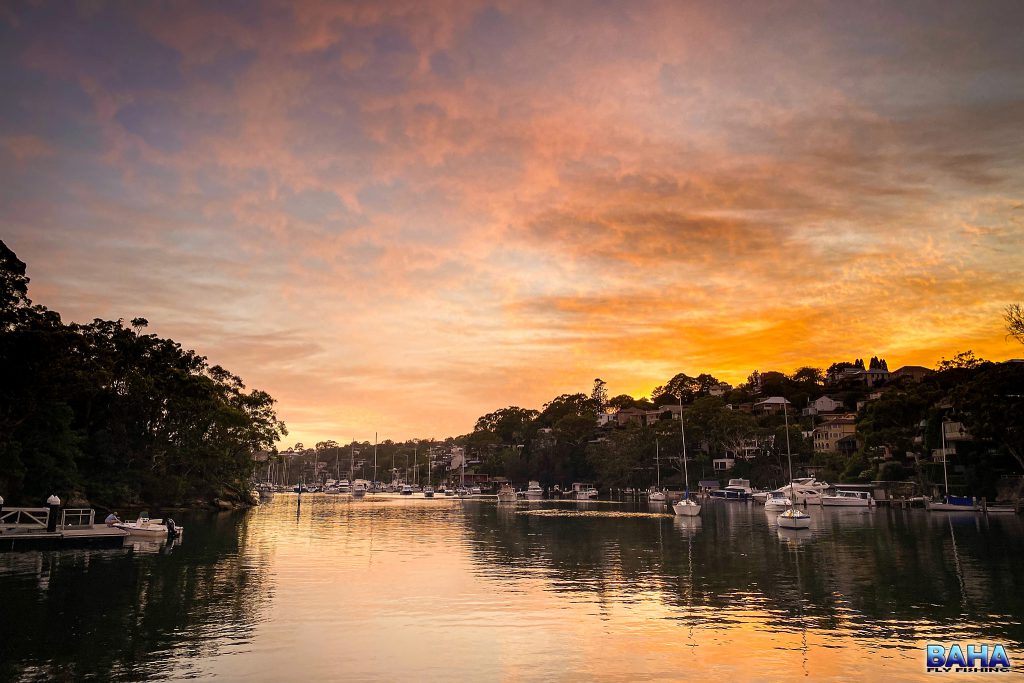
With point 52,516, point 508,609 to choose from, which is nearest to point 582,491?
point 52,516

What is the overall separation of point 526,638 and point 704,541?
3923cm

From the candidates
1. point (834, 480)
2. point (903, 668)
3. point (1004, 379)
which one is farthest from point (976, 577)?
point (834, 480)

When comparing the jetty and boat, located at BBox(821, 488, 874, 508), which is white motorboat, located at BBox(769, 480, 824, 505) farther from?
the jetty

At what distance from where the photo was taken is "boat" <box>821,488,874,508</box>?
10506 cm

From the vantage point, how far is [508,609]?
96.5 feet

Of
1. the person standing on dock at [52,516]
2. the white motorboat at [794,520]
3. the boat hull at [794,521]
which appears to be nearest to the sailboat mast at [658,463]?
the white motorboat at [794,520]

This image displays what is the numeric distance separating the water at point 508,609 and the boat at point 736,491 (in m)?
80.8

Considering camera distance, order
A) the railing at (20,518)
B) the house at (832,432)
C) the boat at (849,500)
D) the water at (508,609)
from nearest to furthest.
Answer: the water at (508,609), the railing at (20,518), the boat at (849,500), the house at (832,432)

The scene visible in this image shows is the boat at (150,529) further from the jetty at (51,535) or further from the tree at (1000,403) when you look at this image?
the tree at (1000,403)

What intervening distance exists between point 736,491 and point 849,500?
3345 cm

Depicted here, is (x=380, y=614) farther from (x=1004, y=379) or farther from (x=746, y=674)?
(x=1004, y=379)

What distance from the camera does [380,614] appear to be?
Answer: 2848cm

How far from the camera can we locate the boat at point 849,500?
345 feet

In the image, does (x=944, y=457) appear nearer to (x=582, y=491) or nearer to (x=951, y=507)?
(x=951, y=507)
